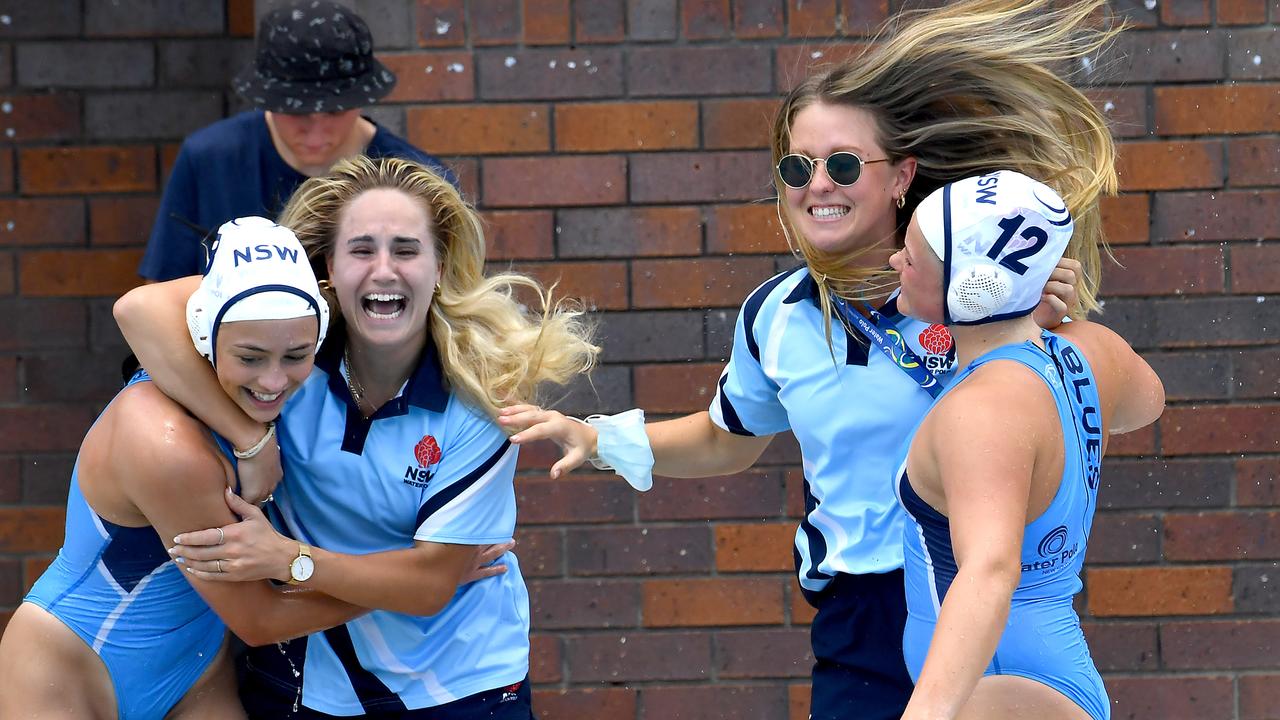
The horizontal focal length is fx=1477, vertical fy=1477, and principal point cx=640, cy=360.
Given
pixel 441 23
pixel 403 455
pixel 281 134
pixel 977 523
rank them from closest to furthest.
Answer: pixel 977 523 < pixel 403 455 < pixel 281 134 < pixel 441 23

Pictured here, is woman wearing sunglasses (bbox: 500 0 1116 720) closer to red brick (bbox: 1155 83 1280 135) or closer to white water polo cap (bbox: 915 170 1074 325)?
white water polo cap (bbox: 915 170 1074 325)

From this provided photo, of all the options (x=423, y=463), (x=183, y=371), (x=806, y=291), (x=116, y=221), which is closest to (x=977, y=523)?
(x=806, y=291)

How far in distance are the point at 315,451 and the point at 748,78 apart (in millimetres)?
1799

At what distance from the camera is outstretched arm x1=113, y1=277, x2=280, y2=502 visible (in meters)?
2.81

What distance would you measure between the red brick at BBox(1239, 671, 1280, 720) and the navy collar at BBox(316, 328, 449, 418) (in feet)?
8.49

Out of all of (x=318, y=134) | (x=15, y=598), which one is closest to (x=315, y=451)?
(x=318, y=134)

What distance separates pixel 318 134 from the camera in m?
3.79

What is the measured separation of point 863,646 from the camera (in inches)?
118

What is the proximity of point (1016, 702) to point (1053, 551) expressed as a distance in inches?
10.0

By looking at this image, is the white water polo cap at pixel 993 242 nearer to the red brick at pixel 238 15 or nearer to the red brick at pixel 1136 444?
the red brick at pixel 1136 444

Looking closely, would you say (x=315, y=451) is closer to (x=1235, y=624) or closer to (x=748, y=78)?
(x=748, y=78)

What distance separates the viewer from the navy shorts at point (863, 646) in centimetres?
296

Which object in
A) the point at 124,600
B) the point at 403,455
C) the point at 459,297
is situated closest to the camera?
the point at 124,600

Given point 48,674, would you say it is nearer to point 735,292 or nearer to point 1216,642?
point 735,292
